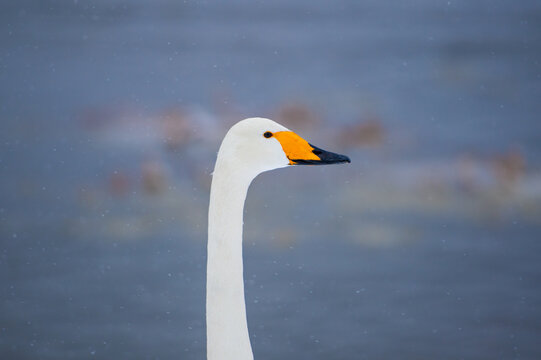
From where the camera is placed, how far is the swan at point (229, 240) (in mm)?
2430

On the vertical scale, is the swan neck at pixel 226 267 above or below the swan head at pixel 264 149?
below

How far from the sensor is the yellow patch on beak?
2496mm

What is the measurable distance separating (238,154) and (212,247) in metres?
0.26

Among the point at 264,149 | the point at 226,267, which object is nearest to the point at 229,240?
A: the point at 226,267

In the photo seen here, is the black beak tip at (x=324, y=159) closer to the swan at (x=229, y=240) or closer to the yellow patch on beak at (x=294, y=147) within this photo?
the yellow patch on beak at (x=294, y=147)

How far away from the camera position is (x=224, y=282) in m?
2.44

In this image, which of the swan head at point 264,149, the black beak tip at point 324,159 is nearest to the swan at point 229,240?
the swan head at point 264,149

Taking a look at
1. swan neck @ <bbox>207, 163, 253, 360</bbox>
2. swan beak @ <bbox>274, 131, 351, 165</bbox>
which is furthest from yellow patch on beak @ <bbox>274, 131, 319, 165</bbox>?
swan neck @ <bbox>207, 163, 253, 360</bbox>

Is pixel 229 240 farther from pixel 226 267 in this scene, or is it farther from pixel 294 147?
pixel 294 147

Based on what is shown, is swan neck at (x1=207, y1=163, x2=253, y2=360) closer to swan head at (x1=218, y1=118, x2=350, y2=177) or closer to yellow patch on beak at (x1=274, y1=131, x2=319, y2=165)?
swan head at (x1=218, y1=118, x2=350, y2=177)

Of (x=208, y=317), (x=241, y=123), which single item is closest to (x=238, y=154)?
(x=241, y=123)

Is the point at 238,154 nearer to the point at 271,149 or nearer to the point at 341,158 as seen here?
the point at 271,149

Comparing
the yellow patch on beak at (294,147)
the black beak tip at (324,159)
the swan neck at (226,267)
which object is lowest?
the swan neck at (226,267)

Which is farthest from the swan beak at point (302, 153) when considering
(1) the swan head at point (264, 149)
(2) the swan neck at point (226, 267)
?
(2) the swan neck at point (226, 267)
